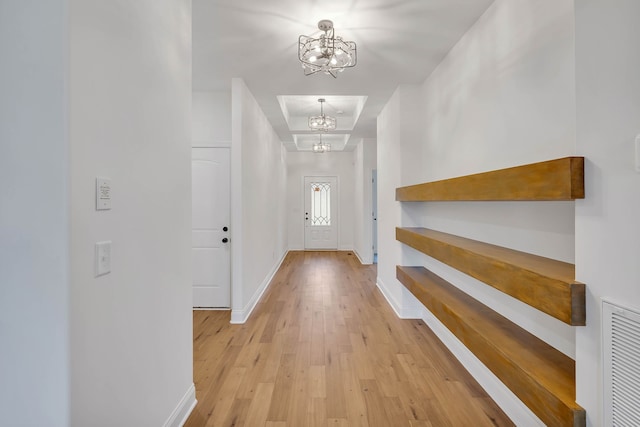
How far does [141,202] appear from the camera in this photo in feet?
4.45

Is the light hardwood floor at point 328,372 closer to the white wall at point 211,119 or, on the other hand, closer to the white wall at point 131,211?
the white wall at point 131,211

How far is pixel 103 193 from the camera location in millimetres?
1103

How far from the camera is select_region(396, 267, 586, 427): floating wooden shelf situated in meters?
1.13

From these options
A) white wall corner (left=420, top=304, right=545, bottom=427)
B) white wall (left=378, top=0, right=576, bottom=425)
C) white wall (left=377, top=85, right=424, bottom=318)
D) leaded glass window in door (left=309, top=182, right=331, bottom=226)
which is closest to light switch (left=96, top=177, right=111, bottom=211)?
white wall (left=378, top=0, right=576, bottom=425)

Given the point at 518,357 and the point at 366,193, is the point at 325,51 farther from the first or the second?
the point at 366,193

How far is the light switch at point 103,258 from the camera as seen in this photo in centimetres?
108

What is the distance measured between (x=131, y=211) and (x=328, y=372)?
70.1 inches

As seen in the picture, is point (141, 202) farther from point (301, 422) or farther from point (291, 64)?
point (291, 64)

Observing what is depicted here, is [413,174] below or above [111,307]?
above

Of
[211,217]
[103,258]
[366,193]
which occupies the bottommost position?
[103,258]

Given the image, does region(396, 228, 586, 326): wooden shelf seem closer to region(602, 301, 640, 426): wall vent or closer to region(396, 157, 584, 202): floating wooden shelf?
region(602, 301, 640, 426): wall vent

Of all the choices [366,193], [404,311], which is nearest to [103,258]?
[404,311]

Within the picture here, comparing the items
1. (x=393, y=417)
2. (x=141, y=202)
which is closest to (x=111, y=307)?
(x=141, y=202)

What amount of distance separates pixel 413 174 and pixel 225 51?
2253 millimetres
